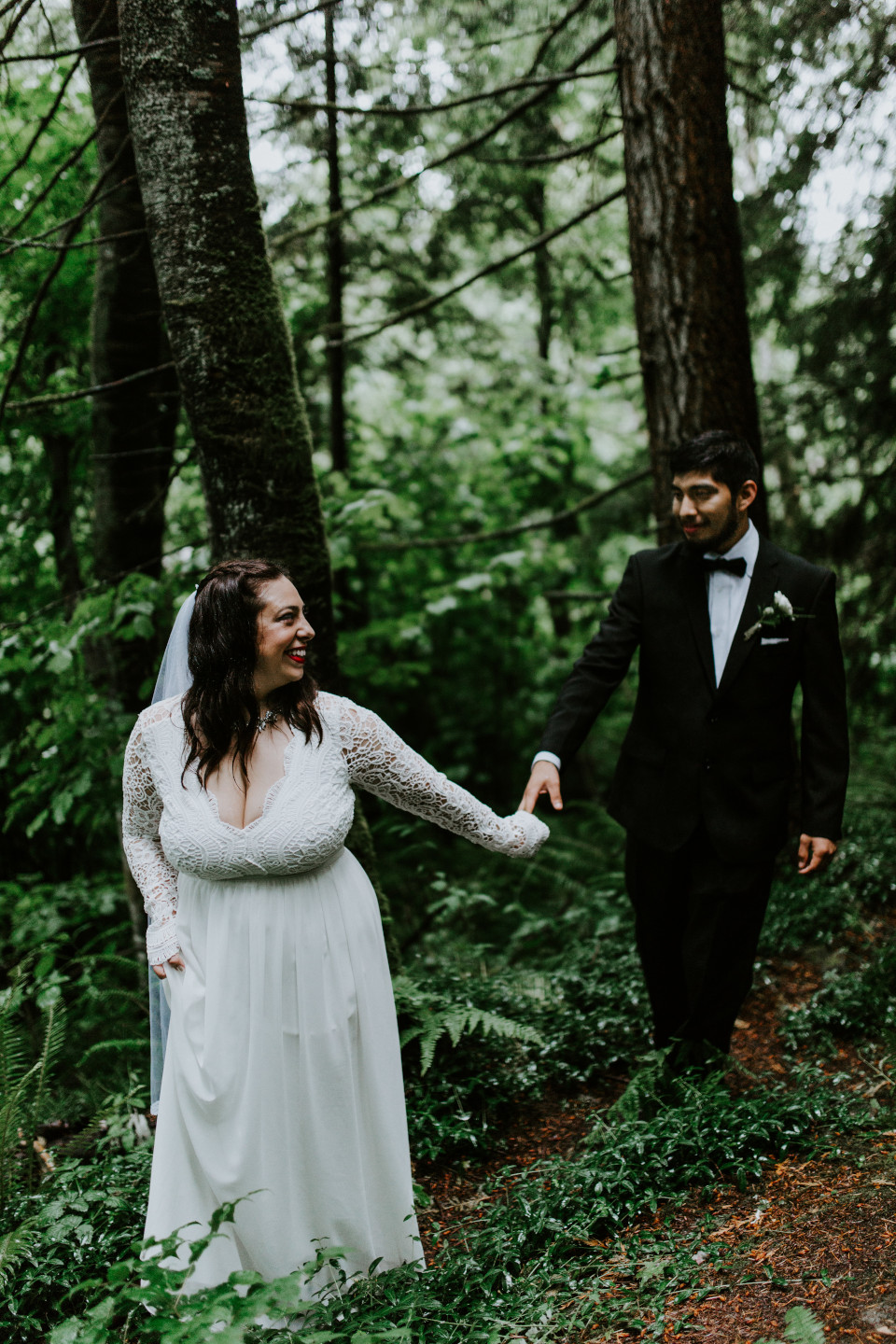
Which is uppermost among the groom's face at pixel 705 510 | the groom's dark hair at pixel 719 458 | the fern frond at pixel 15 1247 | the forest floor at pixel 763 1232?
the groom's dark hair at pixel 719 458

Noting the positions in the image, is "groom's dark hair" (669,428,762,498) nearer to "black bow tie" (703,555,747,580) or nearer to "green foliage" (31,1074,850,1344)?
"black bow tie" (703,555,747,580)

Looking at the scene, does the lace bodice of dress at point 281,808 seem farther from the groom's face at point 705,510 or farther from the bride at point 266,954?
the groom's face at point 705,510

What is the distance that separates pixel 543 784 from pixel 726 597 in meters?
1.09

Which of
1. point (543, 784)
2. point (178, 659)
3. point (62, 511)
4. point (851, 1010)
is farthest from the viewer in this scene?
point (62, 511)

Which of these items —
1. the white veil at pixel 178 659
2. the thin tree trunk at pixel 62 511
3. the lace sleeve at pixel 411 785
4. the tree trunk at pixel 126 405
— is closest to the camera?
the lace sleeve at pixel 411 785

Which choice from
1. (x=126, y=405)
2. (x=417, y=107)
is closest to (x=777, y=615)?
(x=417, y=107)

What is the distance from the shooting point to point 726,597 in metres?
3.93

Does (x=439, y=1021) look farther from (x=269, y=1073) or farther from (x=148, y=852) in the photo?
(x=148, y=852)

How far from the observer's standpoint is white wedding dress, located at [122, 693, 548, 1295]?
2711 mm

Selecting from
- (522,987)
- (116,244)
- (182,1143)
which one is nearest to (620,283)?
(116,244)

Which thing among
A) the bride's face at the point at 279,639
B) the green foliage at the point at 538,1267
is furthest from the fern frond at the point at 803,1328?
the bride's face at the point at 279,639

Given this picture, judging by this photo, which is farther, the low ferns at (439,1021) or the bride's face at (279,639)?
the low ferns at (439,1021)

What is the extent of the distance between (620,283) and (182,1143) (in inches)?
413

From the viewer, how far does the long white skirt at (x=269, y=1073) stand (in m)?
2.71
